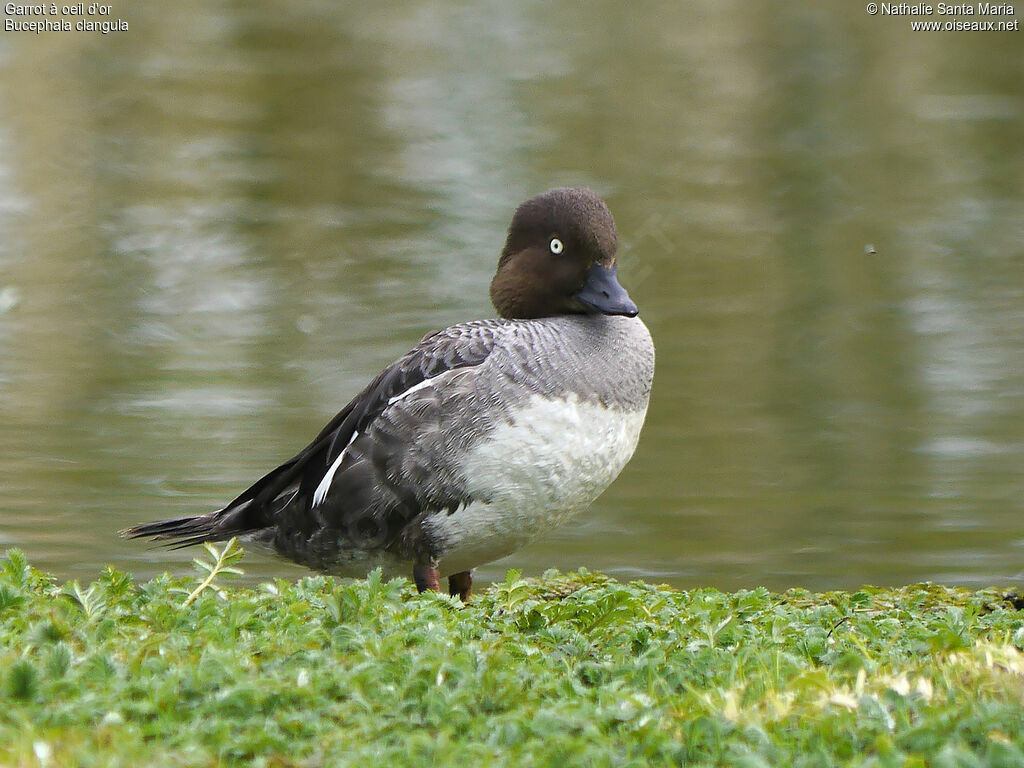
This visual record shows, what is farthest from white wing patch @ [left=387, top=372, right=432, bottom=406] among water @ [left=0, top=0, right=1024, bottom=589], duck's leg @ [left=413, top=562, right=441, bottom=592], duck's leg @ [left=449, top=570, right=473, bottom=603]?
water @ [left=0, top=0, right=1024, bottom=589]

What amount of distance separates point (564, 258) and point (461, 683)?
8.58ft

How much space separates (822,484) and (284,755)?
5.86m

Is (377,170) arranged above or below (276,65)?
below

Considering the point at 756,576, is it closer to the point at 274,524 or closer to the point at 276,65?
the point at 274,524

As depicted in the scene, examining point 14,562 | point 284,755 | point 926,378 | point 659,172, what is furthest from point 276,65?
point 284,755

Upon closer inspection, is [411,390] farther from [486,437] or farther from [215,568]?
[215,568]

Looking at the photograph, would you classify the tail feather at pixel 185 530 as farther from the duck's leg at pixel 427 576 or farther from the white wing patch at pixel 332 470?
the duck's leg at pixel 427 576

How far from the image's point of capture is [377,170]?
51.4ft

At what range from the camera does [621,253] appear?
12969 millimetres

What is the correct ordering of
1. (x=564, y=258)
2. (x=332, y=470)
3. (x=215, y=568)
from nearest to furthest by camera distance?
(x=215, y=568) → (x=332, y=470) → (x=564, y=258)

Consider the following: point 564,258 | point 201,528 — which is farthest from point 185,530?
point 564,258

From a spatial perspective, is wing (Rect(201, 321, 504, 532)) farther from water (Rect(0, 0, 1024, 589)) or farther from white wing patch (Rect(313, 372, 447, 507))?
water (Rect(0, 0, 1024, 589))

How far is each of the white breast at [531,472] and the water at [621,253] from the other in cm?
196

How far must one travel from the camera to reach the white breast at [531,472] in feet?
17.3
